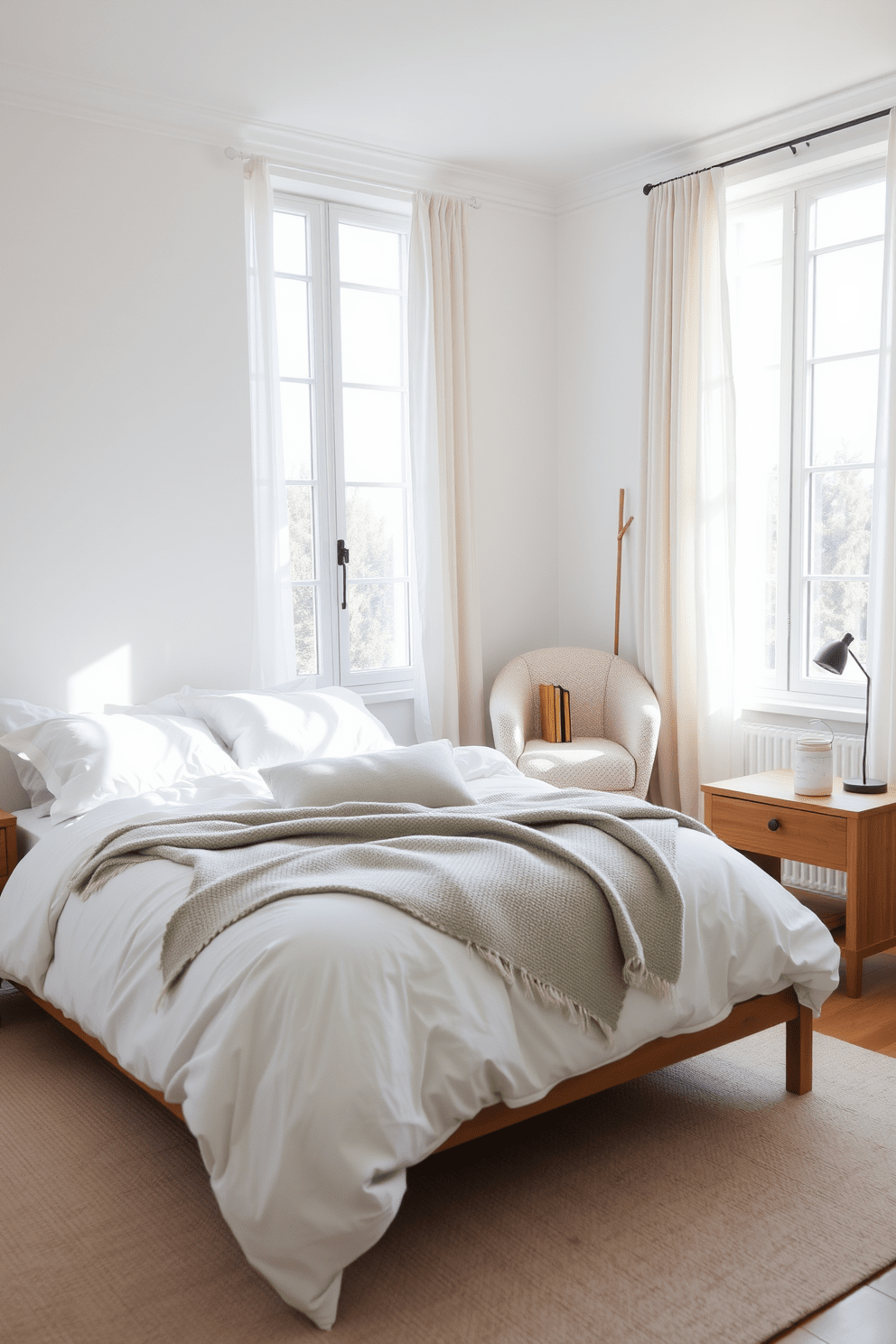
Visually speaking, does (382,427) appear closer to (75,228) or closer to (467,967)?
Result: (75,228)

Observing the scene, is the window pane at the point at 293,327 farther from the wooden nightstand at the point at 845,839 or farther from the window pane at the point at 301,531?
the wooden nightstand at the point at 845,839

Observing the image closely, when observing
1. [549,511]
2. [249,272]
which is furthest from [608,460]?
[249,272]

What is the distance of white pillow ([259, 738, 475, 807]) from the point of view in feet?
8.93

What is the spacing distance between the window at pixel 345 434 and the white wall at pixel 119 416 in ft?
1.02

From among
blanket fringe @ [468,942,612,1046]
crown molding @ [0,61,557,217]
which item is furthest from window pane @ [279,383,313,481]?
blanket fringe @ [468,942,612,1046]

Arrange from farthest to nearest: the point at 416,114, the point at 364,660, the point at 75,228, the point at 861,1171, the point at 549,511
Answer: the point at 549,511 < the point at 364,660 < the point at 416,114 < the point at 75,228 < the point at 861,1171

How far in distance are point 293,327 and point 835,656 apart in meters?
2.40

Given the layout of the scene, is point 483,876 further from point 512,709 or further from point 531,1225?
point 512,709

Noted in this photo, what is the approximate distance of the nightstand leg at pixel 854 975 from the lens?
127 inches

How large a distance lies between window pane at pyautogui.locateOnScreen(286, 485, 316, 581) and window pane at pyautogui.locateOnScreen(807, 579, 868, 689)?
1.94m

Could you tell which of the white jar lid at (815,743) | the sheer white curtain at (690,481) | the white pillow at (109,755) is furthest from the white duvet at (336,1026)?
the sheer white curtain at (690,481)

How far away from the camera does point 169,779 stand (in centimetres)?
328

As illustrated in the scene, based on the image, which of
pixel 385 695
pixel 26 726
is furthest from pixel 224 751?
pixel 385 695

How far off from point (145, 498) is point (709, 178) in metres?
2.44
